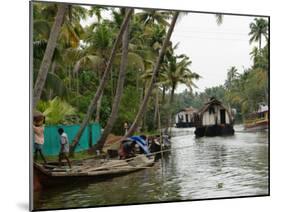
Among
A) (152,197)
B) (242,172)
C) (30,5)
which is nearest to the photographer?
(30,5)

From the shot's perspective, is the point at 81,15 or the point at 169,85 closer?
the point at 81,15

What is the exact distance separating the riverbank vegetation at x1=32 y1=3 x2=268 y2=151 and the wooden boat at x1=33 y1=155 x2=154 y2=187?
24 cm

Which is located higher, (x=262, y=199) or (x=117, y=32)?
(x=117, y=32)

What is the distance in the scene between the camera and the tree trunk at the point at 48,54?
619cm

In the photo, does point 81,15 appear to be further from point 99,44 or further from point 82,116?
point 82,116

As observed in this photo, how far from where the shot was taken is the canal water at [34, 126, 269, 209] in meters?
6.44

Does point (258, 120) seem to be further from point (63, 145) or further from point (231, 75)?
point (63, 145)

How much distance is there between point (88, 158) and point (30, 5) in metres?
1.75

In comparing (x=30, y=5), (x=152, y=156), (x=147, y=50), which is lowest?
(x=152, y=156)

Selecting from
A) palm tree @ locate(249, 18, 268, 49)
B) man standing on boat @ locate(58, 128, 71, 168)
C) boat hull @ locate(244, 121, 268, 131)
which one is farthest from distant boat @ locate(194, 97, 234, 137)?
man standing on boat @ locate(58, 128, 71, 168)

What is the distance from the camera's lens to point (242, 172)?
717 centimetres

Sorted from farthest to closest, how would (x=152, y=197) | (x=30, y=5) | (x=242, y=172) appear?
(x=242, y=172) < (x=152, y=197) < (x=30, y=5)

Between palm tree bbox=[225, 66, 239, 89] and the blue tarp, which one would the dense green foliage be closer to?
palm tree bbox=[225, 66, 239, 89]

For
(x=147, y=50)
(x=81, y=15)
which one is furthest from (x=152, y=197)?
(x=81, y=15)
